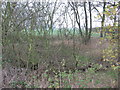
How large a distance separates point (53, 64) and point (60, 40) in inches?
20.3

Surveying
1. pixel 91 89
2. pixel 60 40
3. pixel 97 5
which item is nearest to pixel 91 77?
pixel 91 89

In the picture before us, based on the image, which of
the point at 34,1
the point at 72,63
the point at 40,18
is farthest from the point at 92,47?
the point at 34,1

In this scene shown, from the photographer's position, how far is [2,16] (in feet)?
10.1

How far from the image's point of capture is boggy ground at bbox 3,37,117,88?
233cm

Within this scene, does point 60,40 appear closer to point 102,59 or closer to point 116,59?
point 102,59

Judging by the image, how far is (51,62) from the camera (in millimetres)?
2822

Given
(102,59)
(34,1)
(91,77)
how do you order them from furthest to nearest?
1. (34,1)
2. (102,59)
3. (91,77)

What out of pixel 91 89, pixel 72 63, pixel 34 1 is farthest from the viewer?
pixel 34 1

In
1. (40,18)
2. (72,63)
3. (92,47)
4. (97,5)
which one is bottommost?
(72,63)

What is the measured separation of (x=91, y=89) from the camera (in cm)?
194

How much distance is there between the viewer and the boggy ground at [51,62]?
233 cm

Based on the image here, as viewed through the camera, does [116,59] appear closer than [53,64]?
Yes

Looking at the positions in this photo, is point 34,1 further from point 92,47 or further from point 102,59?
point 102,59

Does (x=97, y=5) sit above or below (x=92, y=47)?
above
